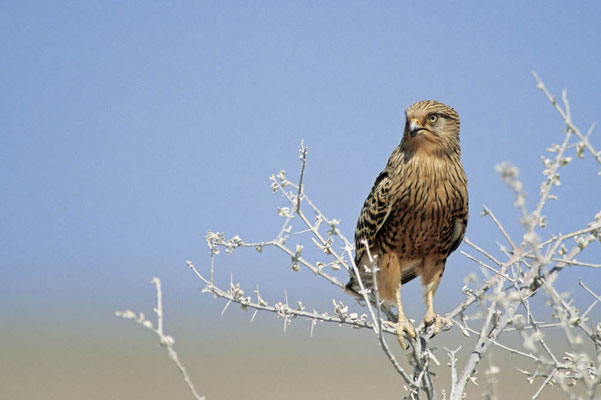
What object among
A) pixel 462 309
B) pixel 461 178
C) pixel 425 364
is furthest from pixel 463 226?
pixel 425 364

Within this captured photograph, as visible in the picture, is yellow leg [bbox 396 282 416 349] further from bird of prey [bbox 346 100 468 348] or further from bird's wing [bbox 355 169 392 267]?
bird's wing [bbox 355 169 392 267]

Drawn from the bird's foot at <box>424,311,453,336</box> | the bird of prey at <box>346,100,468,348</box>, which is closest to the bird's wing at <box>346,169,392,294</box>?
the bird of prey at <box>346,100,468,348</box>

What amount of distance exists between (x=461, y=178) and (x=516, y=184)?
266 cm

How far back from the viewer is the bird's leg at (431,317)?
382 cm

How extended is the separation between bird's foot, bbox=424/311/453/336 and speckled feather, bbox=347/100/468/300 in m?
0.29

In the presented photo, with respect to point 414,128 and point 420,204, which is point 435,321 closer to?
point 420,204

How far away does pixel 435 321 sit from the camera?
154 inches

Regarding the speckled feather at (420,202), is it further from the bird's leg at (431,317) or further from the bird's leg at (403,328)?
the bird's leg at (403,328)

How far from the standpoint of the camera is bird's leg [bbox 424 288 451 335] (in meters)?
3.82

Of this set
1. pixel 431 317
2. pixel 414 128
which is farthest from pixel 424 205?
pixel 431 317

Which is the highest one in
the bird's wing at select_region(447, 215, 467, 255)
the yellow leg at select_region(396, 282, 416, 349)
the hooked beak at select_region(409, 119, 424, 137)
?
the hooked beak at select_region(409, 119, 424, 137)

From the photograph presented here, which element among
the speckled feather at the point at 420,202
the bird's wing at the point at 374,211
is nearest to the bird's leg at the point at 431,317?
the speckled feather at the point at 420,202

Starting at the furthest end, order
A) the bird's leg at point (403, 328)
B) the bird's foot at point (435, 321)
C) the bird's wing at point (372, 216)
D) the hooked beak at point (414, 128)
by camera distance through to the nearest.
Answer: the bird's wing at point (372, 216), the hooked beak at point (414, 128), the bird's foot at point (435, 321), the bird's leg at point (403, 328)

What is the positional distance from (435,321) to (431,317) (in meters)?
0.11
